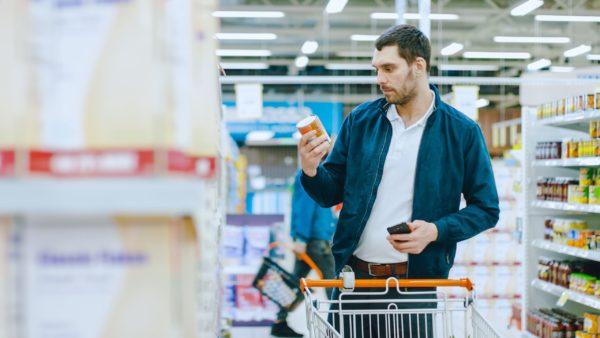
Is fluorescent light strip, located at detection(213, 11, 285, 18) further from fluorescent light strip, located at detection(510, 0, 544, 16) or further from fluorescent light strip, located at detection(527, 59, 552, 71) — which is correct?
fluorescent light strip, located at detection(527, 59, 552, 71)

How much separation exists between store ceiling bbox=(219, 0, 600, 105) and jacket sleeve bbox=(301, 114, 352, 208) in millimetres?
9451

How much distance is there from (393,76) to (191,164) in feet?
5.78

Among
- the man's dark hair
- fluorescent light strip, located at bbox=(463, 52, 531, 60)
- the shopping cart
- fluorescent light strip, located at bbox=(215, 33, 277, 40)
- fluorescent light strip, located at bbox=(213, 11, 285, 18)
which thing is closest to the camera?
the shopping cart

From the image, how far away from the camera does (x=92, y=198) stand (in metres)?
1.08

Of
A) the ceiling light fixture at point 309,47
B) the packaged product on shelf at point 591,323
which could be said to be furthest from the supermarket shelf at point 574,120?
the ceiling light fixture at point 309,47

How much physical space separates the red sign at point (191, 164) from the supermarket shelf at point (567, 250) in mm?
4755

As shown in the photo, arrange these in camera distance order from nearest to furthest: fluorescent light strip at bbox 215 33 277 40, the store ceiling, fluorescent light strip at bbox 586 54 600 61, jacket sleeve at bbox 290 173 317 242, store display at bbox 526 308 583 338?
store display at bbox 526 308 583 338 < jacket sleeve at bbox 290 173 317 242 < the store ceiling < fluorescent light strip at bbox 215 33 277 40 < fluorescent light strip at bbox 586 54 600 61

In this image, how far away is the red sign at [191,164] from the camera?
3.68ft

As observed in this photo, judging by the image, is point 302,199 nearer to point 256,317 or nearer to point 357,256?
point 256,317

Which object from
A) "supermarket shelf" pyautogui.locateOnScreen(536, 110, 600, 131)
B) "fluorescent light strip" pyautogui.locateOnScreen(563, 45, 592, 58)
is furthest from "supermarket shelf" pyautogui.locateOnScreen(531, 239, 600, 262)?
"fluorescent light strip" pyautogui.locateOnScreen(563, 45, 592, 58)

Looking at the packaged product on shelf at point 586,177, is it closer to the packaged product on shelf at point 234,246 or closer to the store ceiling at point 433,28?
→ the packaged product on shelf at point 234,246

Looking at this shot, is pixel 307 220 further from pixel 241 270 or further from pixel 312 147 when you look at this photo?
pixel 312 147

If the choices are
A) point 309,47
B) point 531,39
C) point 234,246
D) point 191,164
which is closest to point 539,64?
point 531,39

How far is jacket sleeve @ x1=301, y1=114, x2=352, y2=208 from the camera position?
117 inches
